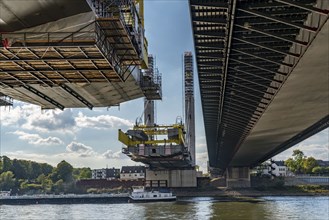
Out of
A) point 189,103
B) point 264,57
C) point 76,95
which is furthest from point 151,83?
point 189,103

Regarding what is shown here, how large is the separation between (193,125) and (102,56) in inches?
4781

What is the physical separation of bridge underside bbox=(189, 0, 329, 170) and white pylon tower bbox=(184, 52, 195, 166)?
89.4 metres

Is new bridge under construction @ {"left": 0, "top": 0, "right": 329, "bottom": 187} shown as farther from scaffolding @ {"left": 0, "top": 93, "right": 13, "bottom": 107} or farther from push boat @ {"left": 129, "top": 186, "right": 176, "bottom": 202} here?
push boat @ {"left": 129, "top": 186, "right": 176, "bottom": 202}

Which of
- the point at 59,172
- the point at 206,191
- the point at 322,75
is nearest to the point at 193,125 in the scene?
the point at 206,191

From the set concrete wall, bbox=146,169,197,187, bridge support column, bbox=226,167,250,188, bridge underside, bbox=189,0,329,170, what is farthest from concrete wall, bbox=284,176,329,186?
bridge underside, bbox=189,0,329,170

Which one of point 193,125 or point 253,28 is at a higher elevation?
point 193,125

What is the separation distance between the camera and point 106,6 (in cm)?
2459

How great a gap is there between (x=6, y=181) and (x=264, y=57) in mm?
166765

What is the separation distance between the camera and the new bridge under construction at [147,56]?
22109 mm

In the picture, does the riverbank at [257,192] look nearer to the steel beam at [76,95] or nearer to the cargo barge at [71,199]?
the cargo barge at [71,199]

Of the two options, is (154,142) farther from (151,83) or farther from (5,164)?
(5,164)

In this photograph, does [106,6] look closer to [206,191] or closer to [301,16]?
[301,16]

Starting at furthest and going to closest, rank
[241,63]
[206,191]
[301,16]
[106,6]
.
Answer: [206,191] → [241,63] → [106,6] → [301,16]

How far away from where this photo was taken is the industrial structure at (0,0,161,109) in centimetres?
2209
